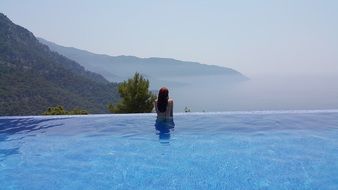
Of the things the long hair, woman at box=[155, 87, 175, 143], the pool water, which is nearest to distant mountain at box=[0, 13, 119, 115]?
the pool water

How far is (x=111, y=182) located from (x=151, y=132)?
116 inches

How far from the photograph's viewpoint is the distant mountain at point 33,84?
40.1 metres

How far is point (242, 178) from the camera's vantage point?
532 centimetres

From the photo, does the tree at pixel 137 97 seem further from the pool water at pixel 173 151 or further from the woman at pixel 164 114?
the woman at pixel 164 114

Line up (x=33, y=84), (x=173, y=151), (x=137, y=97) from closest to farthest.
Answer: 1. (x=173, y=151)
2. (x=137, y=97)
3. (x=33, y=84)

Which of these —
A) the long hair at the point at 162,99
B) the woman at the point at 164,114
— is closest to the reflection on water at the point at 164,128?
the woman at the point at 164,114

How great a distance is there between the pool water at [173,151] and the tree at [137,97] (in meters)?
5.46

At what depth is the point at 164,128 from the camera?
28.1 ft

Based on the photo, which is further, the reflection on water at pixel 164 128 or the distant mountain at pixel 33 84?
the distant mountain at pixel 33 84

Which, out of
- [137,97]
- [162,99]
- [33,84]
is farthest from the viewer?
[33,84]

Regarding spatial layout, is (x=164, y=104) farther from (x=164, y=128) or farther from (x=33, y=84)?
(x=33, y=84)

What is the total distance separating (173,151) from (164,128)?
181 centimetres

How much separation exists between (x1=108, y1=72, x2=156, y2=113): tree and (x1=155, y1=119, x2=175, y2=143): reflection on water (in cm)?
646

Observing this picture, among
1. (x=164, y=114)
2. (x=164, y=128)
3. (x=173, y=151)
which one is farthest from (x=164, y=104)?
(x=173, y=151)
